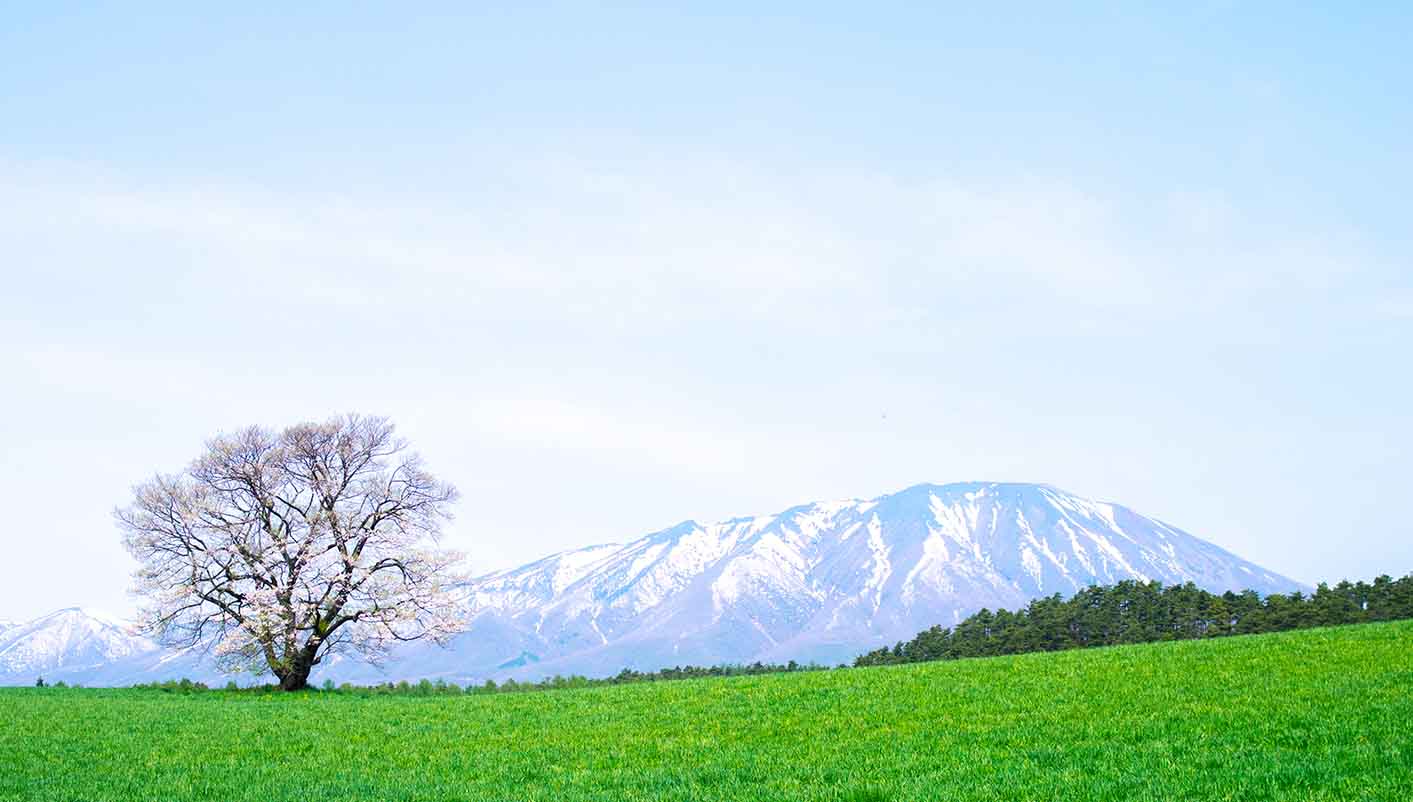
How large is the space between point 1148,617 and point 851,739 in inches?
3022

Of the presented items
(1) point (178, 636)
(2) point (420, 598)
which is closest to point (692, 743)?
(2) point (420, 598)

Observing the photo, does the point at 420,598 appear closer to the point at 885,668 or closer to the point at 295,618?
the point at 295,618

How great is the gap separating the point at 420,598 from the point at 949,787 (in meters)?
43.6

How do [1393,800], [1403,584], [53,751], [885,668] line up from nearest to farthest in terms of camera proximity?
[1393,800] → [53,751] → [885,668] → [1403,584]

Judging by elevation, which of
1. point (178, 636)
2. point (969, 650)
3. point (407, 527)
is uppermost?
point (407, 527)

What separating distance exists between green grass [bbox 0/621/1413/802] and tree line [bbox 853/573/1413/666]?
44.6 meters

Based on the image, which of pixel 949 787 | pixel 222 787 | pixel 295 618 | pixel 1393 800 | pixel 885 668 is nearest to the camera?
pixel 1393 800

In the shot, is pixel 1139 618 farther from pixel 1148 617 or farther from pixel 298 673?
pixel 298 673

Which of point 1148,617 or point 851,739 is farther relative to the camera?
point 1148,617

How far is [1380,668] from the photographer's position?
87.7 ft

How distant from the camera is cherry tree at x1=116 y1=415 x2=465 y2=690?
2099 inches

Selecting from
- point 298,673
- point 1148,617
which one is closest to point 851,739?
point 298,673

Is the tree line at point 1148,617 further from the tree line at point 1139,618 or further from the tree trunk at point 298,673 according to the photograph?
the tree trunk at point 298,673

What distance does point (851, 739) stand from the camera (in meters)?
22.7
